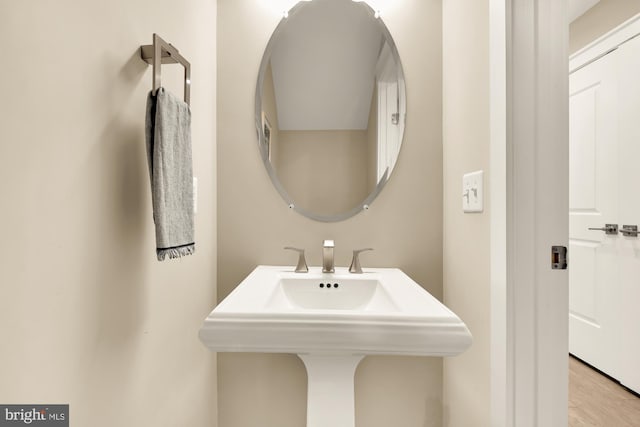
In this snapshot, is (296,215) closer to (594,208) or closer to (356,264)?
(356,264)

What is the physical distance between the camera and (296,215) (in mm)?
1387

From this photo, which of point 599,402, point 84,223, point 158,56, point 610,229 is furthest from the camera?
point 610,229

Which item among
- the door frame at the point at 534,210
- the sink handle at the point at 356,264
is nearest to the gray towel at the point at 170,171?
the sink handle at the point at 356,264

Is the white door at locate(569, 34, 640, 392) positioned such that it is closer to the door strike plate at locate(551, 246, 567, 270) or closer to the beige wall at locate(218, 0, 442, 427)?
the beige wall at locate(218, 0, 442, 427)

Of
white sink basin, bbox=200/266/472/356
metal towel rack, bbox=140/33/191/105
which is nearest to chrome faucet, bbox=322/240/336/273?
white sink basin, bbox=200/266/472/356

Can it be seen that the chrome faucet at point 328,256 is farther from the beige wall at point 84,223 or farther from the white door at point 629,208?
the white door at point 629,208

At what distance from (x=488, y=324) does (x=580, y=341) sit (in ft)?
6.14

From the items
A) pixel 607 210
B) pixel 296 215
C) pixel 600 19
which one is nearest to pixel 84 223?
pixel 296 215

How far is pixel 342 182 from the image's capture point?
1.38m

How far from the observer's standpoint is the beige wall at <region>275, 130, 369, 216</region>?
1.38 meters

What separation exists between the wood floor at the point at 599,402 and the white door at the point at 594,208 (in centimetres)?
10

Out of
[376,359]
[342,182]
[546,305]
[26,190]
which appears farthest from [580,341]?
[26,190]

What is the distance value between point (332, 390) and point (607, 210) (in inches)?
80.2

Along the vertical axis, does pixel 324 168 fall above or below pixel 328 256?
above
